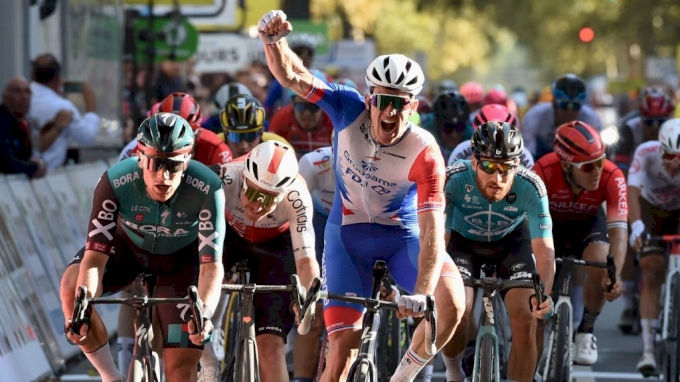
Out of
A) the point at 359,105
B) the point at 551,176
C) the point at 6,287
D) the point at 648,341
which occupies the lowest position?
the point at 648,341

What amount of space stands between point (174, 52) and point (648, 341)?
9096mm

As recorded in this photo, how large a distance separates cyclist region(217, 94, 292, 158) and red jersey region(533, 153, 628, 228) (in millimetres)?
1832

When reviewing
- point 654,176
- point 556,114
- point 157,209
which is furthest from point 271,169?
point 556,114

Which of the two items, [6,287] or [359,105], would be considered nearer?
[359,105]

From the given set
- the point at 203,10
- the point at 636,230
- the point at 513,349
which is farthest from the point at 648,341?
the point at 203,10

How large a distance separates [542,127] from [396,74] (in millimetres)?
7032

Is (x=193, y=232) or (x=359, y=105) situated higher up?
(x=359, y=105)

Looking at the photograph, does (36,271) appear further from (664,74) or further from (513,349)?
(664,74)

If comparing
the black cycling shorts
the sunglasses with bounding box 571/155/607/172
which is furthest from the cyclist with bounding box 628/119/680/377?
the black cycling shorts

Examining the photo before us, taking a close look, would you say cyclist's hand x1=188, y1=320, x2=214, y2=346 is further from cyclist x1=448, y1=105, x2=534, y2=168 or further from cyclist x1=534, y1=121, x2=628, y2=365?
cyclist x1=448, y1=105, x2=534, y2=168

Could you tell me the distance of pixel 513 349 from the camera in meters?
8.44

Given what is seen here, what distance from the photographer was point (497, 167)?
8.30 metres

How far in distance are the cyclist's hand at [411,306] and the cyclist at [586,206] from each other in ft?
11.0

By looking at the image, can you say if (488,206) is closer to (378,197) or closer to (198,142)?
(378,197)
